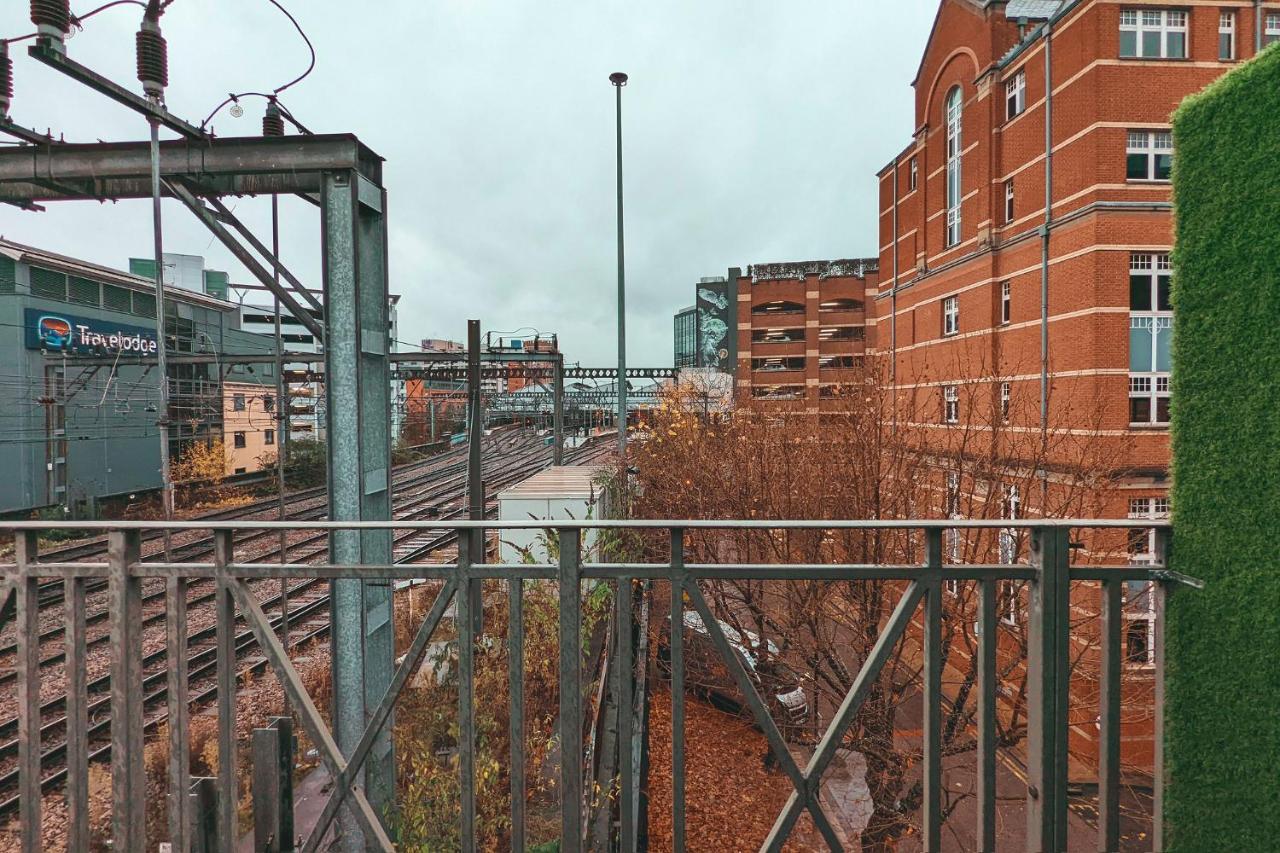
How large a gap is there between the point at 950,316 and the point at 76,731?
22.1 meters

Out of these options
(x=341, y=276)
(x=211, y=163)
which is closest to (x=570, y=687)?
(x=341, y=276)

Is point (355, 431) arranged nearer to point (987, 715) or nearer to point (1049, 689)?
point (987, 715)

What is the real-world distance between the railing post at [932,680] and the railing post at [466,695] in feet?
6.38

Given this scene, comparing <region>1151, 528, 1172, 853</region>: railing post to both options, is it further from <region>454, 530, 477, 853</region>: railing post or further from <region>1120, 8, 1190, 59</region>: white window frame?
<region>1120, 8, 1190, 59</region>: white window frame

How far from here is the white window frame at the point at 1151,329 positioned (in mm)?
14305

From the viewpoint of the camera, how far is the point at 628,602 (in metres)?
2.74

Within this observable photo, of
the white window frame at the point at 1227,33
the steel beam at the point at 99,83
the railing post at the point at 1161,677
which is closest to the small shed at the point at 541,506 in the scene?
the steel beam at the point at 99,83

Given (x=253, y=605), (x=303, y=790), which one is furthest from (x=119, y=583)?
(x=303, y=790)

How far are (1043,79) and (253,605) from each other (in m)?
20.2

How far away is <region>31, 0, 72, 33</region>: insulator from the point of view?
4.22m

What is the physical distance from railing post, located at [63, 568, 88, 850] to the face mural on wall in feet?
229

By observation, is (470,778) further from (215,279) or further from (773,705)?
(215,279)

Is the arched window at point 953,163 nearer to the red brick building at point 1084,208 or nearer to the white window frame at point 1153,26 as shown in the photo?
the red brick building at point 1084,208

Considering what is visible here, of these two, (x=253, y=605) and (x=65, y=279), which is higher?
(x=65, y=279)
